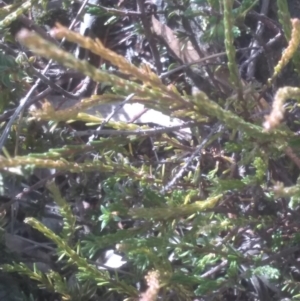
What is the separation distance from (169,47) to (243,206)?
0.56 m

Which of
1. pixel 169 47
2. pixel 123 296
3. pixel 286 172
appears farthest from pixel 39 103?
pixel 286 172

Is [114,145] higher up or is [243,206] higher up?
[114,145]

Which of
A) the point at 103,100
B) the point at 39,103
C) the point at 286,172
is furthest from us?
the point at 39,103

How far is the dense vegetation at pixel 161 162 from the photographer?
1226 mm

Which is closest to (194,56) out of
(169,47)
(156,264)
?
(169,47)

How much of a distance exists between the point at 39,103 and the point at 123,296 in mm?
672

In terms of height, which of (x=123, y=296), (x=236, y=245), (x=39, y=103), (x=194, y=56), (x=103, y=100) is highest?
(x=103, y=100)

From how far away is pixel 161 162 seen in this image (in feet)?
5.56

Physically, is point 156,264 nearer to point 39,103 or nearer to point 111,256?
point 111,256

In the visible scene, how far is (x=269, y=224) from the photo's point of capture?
1.54 meters

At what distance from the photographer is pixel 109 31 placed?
2344 millimetres

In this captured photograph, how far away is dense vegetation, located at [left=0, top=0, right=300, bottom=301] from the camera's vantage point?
1226 millimetres

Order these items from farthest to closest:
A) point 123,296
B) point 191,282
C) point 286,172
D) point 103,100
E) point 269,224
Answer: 1. point 123,296
2. point 286,172
3. point 269,224
4. point 191,282
5. point 103,100

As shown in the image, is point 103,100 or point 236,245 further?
point 236,245
